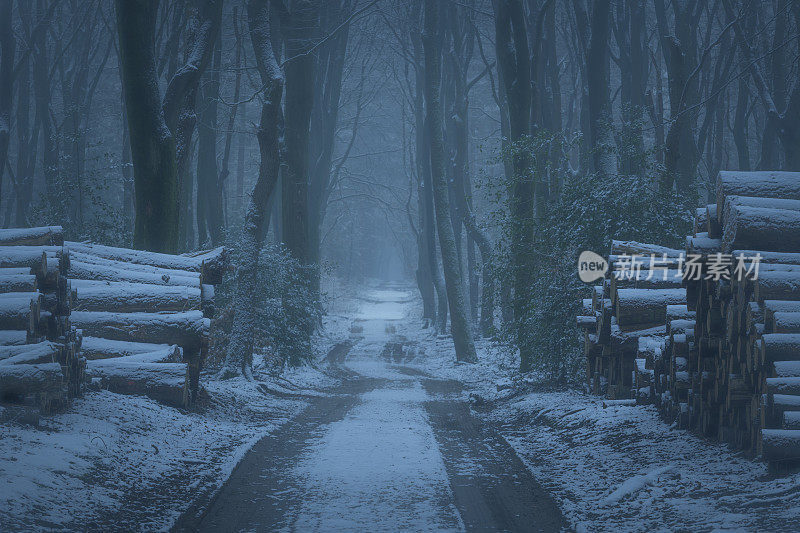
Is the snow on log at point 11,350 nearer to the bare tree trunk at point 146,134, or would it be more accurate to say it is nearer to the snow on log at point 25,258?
the snow on log at point 25,258

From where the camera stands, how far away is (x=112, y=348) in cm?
971

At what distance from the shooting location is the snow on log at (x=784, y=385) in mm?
5656

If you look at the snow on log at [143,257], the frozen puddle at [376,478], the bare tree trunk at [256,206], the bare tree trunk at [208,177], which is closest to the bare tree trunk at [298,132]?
the bare tree trunk at [208,177]

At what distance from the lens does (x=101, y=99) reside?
41.6 m

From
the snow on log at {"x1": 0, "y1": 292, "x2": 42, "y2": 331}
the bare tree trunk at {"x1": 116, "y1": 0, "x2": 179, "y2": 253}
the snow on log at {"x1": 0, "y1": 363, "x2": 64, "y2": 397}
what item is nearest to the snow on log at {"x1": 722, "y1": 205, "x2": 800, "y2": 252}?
the snow on log at {"x1": 0, "y1": 363, "x2": 64, "y2": 397}

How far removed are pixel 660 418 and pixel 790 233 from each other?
8.79ft

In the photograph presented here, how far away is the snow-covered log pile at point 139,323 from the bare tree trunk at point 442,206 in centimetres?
1188

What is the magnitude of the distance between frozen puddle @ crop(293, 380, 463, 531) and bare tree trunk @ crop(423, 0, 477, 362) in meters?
10.9

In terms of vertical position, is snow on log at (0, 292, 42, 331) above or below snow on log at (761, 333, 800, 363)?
above

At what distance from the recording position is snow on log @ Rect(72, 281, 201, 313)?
9906 mm

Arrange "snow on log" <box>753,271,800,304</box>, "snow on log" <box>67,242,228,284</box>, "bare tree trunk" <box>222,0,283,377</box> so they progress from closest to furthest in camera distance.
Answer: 1. "snow on log" <box>753,271,800,304</box>
2. "snow on log" <box>67,242,228,284</box>
3. "bare tree trunk" <box>222,0,283,377</box>

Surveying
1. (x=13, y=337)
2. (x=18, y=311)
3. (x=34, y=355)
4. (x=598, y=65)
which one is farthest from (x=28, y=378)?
(x=598, y=65)

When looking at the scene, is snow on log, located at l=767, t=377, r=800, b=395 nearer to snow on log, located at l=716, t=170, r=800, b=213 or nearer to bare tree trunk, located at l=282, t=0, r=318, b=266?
snow on log, located at l=716, t=170, r=800, b=213

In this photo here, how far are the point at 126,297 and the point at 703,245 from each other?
6915mm
